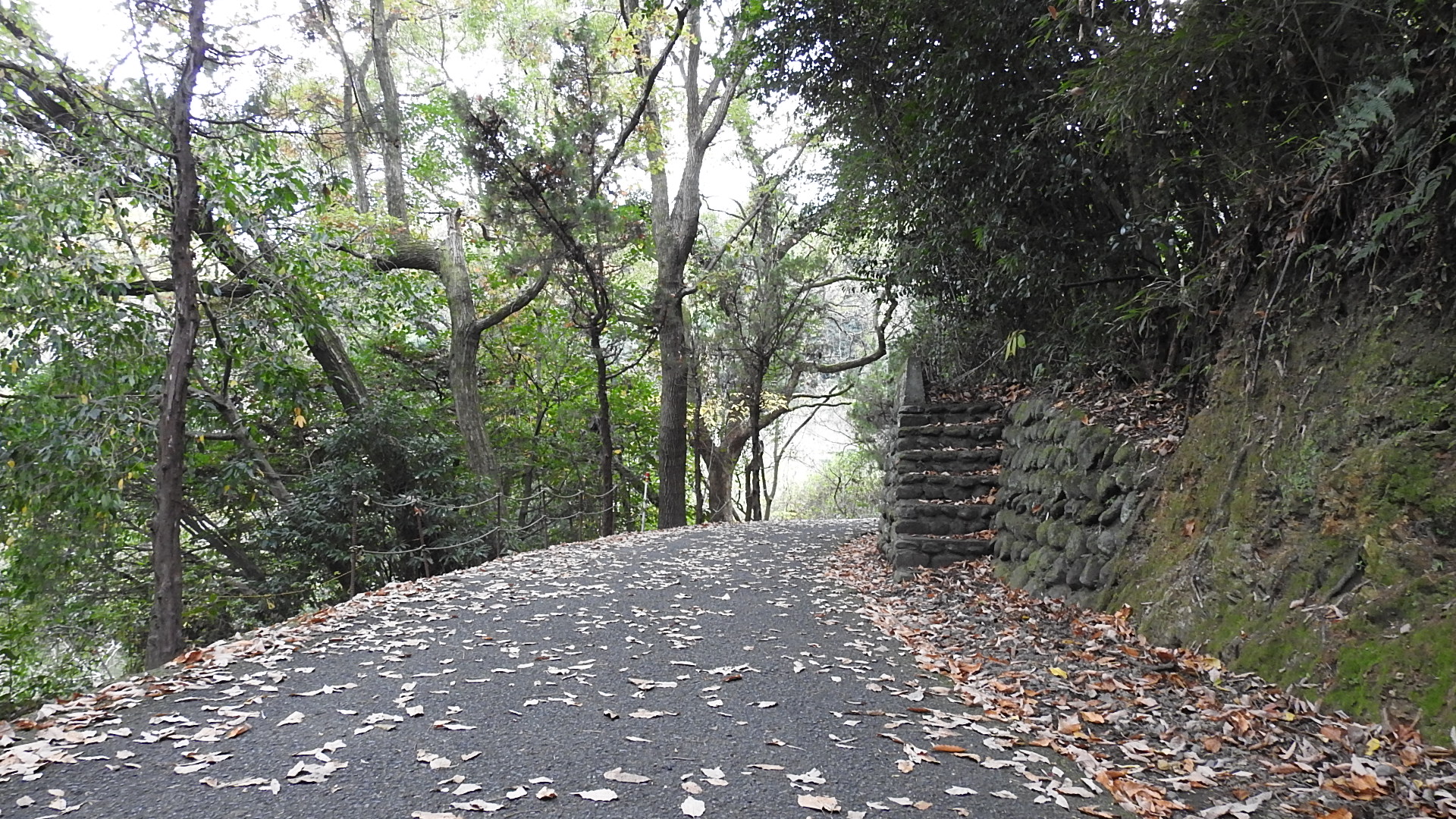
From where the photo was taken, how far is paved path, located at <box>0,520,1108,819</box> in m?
2.59

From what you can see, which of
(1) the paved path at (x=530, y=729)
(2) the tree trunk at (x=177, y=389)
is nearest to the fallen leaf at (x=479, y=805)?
(1) the paved path at (x=530, y=729)

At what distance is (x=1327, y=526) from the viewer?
3.38 metres

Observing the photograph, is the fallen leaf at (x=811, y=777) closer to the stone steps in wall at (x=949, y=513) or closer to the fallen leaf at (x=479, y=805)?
the fallen leaf at (x=479, y=805)

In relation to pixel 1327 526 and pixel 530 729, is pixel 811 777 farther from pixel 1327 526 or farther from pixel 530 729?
pixel 1327 526

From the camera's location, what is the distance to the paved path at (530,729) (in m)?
2.59

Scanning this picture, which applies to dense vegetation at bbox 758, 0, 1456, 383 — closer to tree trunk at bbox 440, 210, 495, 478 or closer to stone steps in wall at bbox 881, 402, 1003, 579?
stone steps in wall at bbox 881, 402, 1003, 579

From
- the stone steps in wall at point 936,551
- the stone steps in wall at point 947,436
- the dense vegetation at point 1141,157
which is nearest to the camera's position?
the dense vegetation at point 1141,157

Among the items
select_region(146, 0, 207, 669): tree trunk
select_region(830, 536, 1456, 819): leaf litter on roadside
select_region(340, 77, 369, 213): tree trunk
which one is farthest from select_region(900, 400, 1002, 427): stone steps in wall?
select_region(340, 77, 369, 213): tree trunk

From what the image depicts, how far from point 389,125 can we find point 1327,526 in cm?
1199

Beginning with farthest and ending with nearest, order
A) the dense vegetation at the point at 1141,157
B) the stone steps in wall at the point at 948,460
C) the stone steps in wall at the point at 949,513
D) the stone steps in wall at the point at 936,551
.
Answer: the stone steps in wall at the point at 948,460 < the stone steps in wall at the point at 949,513 < the stone steps in wall at the point at 936,551 < the dense vegetation at the point at 1141,157

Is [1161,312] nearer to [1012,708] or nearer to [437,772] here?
[1012,708]

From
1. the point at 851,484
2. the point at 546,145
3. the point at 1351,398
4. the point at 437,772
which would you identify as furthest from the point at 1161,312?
the point at 851,484

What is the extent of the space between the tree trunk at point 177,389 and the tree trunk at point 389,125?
Result: 6.31m

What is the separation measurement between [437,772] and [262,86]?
6.89 metres
